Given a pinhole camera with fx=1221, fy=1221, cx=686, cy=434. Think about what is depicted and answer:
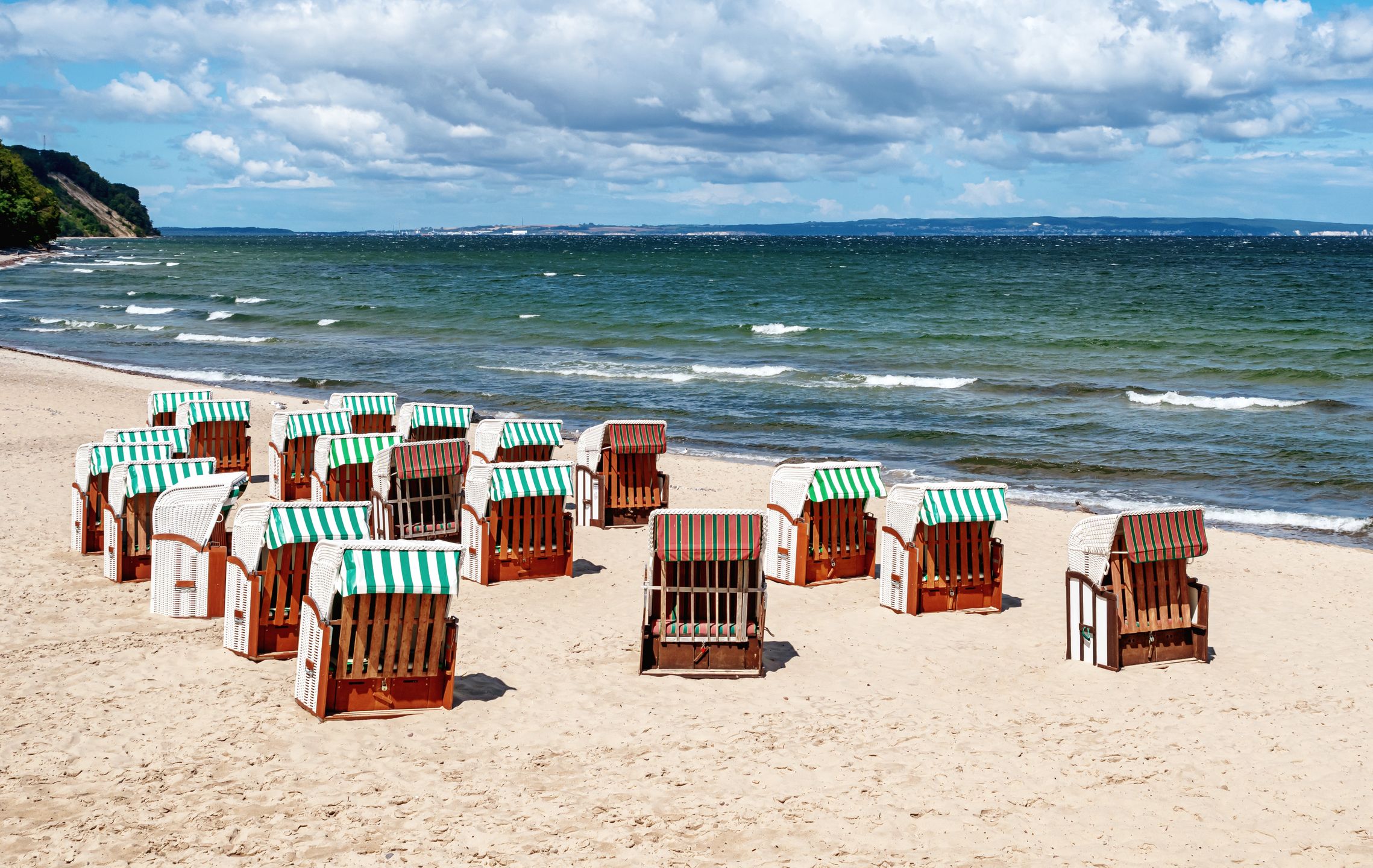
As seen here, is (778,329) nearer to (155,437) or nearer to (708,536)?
(155,437)

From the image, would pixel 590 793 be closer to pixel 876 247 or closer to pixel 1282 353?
pixel 1282 353

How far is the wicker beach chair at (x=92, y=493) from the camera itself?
40.2ft

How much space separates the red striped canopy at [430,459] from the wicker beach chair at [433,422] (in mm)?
3314

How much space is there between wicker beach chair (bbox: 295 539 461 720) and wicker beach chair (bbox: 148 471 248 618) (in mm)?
2350

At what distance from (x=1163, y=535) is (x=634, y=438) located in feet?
22.6

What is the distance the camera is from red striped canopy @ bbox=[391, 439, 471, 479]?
12750 millimetres

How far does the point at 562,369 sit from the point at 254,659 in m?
25.6

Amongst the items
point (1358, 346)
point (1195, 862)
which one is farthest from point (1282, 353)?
point (1195, 862)

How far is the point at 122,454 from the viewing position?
1257 centimetres

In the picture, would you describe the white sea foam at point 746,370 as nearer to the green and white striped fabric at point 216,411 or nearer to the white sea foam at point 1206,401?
the white sea foam at point 1206,401

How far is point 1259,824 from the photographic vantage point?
714 centimetres

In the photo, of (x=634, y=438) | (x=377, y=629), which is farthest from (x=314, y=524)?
(x=634, y=438)

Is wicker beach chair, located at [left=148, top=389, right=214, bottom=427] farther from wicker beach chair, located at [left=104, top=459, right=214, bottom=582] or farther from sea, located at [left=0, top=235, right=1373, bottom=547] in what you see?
sea, located at [left=0, top=235, right=1373, bottom=547]

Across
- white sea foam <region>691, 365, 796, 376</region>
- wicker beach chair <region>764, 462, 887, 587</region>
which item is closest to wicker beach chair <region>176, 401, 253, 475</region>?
wicker beach chair <region>764, 462, 887, 587</region>
